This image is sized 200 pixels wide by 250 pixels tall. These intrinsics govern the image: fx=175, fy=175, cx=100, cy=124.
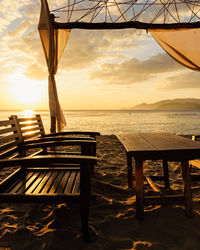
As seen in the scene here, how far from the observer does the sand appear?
4.67 ft

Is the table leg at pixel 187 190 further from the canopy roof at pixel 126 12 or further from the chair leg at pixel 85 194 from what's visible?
the canopy roof at pixel 126 12

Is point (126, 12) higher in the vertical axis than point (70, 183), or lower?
higher

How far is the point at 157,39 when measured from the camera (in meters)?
4.61

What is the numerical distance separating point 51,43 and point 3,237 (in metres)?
3.92

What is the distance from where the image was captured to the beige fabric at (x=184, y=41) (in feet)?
14.5

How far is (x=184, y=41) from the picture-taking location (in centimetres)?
449

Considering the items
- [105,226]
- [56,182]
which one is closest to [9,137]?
[56,182]

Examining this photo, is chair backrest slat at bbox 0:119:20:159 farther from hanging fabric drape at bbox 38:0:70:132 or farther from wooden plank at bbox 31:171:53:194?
hanging fabric drape at bbox 38:0:70:132

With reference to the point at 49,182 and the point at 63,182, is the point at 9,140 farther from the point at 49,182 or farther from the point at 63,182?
the point at 63,182

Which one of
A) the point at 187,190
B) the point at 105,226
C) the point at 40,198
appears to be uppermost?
the point at 40,198

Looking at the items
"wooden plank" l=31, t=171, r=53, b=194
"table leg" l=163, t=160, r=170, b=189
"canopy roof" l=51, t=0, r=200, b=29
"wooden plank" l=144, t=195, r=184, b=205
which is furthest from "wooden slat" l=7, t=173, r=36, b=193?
"canopy roof" l=51, t=0, r=200, b=29

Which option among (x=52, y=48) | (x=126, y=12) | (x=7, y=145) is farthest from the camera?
(x=126, y=12)

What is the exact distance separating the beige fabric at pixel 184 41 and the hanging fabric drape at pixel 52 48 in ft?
7.63

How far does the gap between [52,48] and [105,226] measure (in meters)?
3.96
